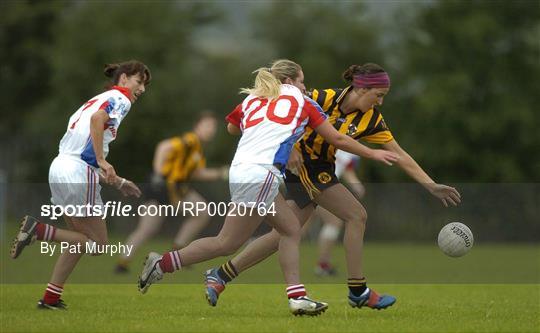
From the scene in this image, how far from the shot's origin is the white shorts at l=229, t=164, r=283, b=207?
8.21m

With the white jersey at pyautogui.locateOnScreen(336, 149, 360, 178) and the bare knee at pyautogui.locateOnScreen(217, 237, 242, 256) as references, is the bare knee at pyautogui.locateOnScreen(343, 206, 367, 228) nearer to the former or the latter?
the bare knee at pyautogui.locateOnScreen(217, 237, 242, 256)

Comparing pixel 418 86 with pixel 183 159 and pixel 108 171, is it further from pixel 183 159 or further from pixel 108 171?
pixel 108 171

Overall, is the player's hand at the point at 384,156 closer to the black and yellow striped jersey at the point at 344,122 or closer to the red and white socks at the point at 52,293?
the black and yellow striped jersey at the point at 344,122

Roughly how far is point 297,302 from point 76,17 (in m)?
30.7

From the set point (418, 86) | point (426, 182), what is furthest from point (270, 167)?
point (418, 86)

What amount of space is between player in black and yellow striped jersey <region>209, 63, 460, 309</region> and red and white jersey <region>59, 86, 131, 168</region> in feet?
5.03

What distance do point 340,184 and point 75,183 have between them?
7.52 ft

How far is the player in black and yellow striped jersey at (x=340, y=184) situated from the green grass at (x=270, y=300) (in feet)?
1.34

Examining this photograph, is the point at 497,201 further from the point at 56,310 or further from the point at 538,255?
the point at 56,310

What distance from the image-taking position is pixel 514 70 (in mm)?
35531

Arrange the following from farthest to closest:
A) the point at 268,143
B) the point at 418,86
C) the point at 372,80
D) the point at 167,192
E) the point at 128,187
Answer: the point at 418,86 < the point at 167,192 < the point at 128,187 < the point at 372,80 < the point at 268,143

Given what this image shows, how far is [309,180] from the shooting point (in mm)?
9047

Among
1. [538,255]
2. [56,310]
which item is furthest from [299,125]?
[538,255]

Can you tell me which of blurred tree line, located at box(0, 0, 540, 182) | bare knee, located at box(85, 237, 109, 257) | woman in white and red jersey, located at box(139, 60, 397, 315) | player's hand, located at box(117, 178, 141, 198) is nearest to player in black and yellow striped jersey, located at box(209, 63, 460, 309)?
woman in white and red jersey, located at box(139, 60, 397, 315)
